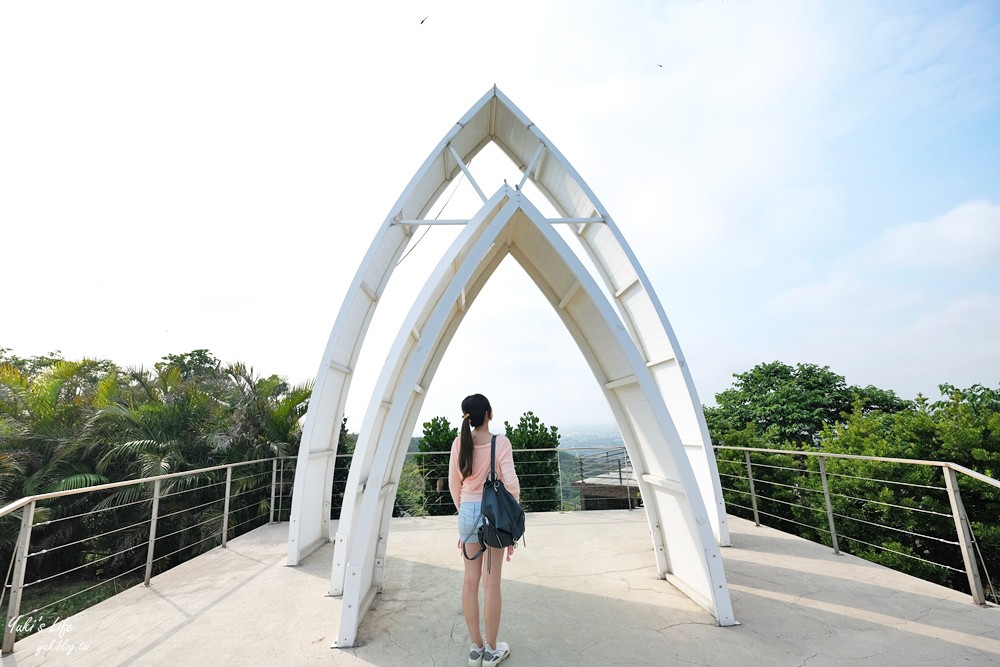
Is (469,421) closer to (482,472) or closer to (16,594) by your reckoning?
(482,472)

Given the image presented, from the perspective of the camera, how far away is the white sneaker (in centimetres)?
278

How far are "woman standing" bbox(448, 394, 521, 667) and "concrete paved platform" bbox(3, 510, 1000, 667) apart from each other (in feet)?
0.78

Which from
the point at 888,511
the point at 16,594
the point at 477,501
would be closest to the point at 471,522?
the point at 477,501

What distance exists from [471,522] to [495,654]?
83cm

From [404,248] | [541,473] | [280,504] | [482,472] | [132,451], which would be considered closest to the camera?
[482,472]

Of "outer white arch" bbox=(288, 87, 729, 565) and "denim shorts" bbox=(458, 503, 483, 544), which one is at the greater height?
"outer white arch" bbox=(288, 87, 729, 565)

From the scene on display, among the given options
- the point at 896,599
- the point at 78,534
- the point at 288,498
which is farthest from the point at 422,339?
the point at 78,534

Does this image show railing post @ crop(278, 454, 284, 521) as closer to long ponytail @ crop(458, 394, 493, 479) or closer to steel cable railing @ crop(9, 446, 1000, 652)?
steel cable railing @ crop(9, 446, 1000, 652)

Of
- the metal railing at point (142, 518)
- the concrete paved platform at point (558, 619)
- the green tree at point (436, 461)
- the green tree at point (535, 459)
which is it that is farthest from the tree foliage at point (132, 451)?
the green tree at point (535, 459)

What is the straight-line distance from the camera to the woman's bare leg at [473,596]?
2.79 m

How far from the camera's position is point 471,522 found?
2.81m

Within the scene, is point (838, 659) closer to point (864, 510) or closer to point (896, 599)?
point (896, 599)

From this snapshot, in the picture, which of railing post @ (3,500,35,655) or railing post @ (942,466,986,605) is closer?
railing post @ (3,500,35,655)

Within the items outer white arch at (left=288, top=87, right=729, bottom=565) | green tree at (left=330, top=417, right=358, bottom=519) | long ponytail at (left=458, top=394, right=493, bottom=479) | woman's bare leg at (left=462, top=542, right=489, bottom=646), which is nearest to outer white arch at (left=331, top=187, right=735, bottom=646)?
long ponytail at (left=458, top=394, right=493, bottom=479)
